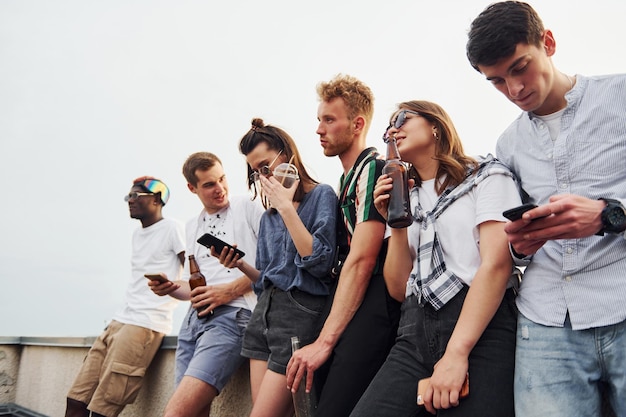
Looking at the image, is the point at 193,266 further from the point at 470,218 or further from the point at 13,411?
the point at 13,411

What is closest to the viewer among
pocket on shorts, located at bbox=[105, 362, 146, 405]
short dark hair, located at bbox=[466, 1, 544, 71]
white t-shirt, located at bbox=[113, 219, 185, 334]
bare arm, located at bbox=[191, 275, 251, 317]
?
short dark hair, located at bbox=[466, 1, 544, 71]

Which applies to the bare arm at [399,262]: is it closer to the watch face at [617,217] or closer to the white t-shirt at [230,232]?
the watch face at [617,217]

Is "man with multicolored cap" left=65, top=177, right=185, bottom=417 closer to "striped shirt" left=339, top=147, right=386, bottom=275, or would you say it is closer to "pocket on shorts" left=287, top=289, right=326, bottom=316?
"pocket on shorts" left=287, top=289, right=326, bottom=316

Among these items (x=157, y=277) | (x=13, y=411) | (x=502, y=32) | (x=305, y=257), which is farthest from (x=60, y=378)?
(x=502, y=32)

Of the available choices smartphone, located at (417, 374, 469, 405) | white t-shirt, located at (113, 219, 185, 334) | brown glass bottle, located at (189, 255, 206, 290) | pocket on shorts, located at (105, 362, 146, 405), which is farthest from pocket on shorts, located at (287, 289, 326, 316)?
pocket on shorts, located at (105, 362, 146, 405)

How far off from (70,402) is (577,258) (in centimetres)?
446

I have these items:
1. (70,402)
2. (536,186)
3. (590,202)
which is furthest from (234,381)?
(590,202)

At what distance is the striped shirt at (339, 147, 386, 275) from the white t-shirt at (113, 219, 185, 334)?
242cm

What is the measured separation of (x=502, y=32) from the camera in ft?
6.70

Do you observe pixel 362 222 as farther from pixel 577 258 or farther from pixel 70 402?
pixel 70 402

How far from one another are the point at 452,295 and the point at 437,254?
20 cm

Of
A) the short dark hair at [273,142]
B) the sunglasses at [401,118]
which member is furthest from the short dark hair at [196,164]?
the sunglasses at [401,118]

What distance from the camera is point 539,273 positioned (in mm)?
2012

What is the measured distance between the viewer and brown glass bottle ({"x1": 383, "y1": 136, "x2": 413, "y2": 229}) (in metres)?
2.24
